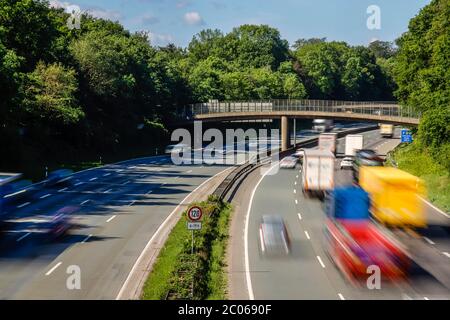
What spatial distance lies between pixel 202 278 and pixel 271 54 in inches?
5957

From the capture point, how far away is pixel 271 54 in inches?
6855

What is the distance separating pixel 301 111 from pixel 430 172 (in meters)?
31.5

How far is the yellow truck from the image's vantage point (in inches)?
1503

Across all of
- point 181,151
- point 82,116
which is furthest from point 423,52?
point 82,116

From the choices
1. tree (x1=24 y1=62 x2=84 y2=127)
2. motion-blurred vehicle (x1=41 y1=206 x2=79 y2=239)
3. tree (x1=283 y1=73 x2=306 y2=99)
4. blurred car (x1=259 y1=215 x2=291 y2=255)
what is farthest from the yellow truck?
tree (x1=283 y1=73 x2=306 y2=99)

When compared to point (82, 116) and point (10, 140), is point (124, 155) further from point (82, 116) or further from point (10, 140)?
point (10, 140)

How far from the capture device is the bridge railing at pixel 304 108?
8675 cm

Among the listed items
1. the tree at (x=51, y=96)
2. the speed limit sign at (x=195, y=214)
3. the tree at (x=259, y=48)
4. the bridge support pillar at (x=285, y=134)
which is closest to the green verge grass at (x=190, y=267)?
the speed limit sign at (x=195, y=214)

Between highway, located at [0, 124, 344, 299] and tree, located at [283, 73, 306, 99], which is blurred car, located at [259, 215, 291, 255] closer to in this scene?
highway, located at [0, 124, 344, 299]

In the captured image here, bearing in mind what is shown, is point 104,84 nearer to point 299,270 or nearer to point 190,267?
point 299,270

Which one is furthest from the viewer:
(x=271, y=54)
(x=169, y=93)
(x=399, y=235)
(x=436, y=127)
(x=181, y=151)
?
(x=271, y=54)

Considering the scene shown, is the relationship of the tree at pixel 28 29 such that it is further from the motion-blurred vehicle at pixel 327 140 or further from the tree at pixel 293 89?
the tree at pixel 293 89

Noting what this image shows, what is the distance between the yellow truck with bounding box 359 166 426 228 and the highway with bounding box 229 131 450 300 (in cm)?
266

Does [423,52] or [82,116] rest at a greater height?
[423,52]
